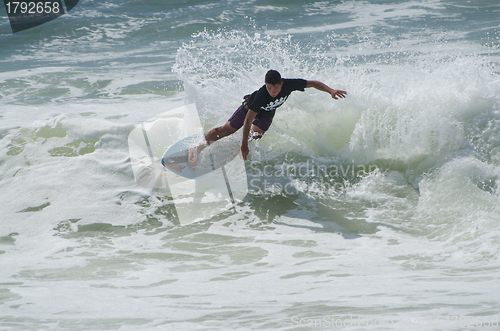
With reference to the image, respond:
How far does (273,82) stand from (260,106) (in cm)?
39

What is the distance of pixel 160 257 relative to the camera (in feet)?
12.4

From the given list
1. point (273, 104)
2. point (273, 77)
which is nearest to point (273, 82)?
point (273, 77)

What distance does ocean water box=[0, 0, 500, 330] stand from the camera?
2.74m

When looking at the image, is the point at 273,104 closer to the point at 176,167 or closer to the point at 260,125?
the point at 260,125

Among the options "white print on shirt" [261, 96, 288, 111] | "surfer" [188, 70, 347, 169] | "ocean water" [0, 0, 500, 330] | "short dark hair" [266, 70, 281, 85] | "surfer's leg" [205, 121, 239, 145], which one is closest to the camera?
"ocean water" [0, 0, 500, 330]

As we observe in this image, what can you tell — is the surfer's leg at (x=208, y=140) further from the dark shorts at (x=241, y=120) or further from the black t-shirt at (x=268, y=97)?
the black t-shirt at (x=268, y=97)

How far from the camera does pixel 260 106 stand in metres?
4.55

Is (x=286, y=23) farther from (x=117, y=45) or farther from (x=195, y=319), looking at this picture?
(x=195, y=319)

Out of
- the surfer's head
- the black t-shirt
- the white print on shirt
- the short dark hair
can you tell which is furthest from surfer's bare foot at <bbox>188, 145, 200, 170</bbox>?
the short dark hair

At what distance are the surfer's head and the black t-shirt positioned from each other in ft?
0.36

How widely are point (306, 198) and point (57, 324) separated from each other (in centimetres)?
313

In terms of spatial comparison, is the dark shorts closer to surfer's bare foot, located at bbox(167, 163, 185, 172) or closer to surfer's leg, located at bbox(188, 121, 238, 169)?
surfer's leg, located at bbox(188, 121, 238, 169)

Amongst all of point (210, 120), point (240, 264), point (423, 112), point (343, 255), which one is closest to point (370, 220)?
point (343, 255)

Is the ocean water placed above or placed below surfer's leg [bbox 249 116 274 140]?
below
